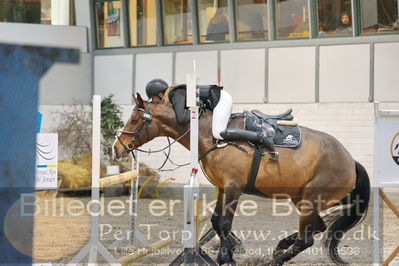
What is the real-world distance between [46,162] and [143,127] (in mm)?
1055

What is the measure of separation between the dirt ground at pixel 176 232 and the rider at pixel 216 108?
49.5 inches

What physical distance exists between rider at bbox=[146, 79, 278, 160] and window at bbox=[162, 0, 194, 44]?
7.53 m

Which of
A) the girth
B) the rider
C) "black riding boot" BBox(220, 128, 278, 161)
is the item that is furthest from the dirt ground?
the rider

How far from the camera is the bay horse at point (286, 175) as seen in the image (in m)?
5.53

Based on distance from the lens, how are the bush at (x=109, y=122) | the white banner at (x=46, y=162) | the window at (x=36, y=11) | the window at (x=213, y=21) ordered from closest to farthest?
the white banner at (x=46, y=162) < the window at (x=213, y=21) < the bush at (x=109, y=122) < the window at (x=36, y=11)

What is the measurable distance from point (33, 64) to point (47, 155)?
7856 millimetres

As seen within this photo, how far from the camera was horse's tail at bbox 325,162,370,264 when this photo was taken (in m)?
5.76

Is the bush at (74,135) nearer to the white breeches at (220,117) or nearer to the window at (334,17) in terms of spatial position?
the window at (334,17)

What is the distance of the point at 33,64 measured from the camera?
12.7 m

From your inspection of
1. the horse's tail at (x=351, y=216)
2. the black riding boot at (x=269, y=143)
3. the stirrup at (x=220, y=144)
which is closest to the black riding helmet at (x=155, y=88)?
the stirrup at (x=220, y=144)

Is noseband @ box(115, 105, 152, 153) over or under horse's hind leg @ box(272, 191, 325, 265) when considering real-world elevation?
over

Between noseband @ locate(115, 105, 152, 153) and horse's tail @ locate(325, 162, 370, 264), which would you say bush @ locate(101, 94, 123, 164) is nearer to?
noseband @ locate(115, 105, 152, 153)

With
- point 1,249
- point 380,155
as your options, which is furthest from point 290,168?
point 1,249

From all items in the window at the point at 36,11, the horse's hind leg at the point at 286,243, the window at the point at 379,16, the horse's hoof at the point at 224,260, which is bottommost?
the horse's hoof at the point at 224,260
